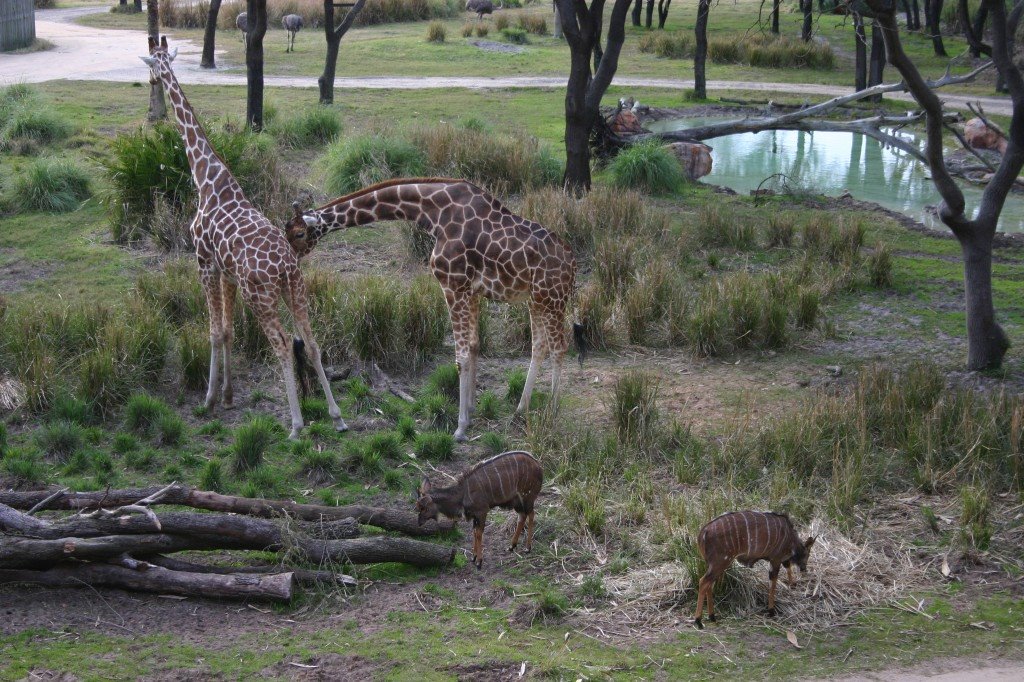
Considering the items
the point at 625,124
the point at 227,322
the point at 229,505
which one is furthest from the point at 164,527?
the point at 625,124

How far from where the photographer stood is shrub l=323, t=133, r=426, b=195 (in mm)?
14875

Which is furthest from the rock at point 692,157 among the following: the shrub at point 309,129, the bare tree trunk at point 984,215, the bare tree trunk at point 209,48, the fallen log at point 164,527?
the bare tree trunk at point 209,48

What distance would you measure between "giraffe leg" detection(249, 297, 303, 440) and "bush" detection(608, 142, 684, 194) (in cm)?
928

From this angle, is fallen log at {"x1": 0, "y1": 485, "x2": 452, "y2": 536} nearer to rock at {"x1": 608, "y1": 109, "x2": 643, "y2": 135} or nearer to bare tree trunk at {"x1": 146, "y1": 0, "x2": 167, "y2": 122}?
bare tree trunk at {"x1": 146, "y1": 0, "x2": 167, "y2": 122}

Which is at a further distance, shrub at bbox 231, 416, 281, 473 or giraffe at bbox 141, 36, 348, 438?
giraffe at bbox 141, 36, 348, 438

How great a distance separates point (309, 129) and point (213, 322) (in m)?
10.2

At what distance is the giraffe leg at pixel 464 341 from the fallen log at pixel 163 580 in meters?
2.67

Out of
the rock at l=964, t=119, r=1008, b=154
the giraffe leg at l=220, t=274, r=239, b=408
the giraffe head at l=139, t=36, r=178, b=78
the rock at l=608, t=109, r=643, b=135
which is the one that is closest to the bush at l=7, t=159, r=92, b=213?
the giraffe head at l=139, t=36, r=178, b=78

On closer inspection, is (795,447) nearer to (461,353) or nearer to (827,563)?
(827,563)

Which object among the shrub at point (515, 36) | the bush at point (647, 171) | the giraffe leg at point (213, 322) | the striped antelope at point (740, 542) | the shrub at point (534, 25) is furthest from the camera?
the shrub at point (534, 25)

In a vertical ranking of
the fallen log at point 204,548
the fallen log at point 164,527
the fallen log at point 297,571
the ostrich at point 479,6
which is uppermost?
the ostrich at point 479,6

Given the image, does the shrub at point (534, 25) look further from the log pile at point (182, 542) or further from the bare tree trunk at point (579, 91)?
the log pile at point (182, 542)

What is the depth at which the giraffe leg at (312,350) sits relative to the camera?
8.54m

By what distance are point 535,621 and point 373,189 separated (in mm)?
4104
